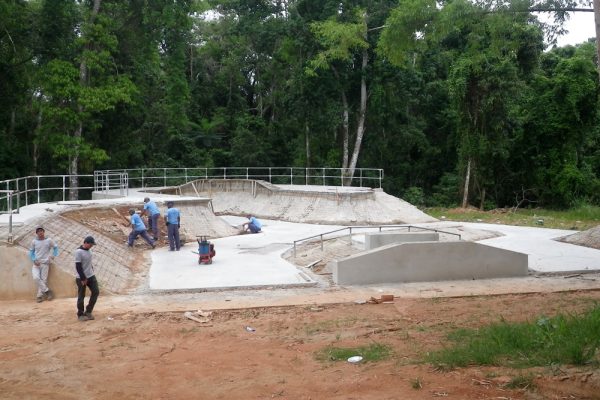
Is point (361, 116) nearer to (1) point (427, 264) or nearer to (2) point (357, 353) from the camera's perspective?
(1) point (427, 264)

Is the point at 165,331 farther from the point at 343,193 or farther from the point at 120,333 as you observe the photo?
the point at 343,193

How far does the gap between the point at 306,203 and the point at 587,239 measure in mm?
12160

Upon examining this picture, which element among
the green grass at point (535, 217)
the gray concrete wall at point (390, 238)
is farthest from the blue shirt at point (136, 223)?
the green grass at point (535, 217)

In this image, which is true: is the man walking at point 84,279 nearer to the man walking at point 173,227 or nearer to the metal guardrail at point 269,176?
the man walking at point 173,227

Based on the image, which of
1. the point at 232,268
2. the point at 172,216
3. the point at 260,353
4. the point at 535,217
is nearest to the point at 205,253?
the point at 232,268

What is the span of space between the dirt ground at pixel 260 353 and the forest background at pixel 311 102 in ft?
43.4

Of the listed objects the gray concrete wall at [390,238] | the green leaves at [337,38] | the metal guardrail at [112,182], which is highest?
the green leaves at [337,38]

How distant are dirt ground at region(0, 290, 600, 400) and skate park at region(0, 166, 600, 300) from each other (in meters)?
1.60

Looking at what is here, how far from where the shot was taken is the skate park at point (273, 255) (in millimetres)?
13438

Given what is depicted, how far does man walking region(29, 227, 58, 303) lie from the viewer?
11.9m

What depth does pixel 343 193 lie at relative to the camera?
26625 millimetres

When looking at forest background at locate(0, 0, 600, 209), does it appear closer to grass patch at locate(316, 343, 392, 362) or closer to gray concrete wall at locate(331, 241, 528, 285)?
gray concrete wall at locate(331, 241, 528, 285)

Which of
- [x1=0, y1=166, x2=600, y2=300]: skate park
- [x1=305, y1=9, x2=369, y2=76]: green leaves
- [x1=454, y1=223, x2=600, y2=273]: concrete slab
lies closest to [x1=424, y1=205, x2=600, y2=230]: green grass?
[x1=454, y1=223, x2=600, y2=273]: concrete slab

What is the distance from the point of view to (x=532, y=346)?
7.58m
